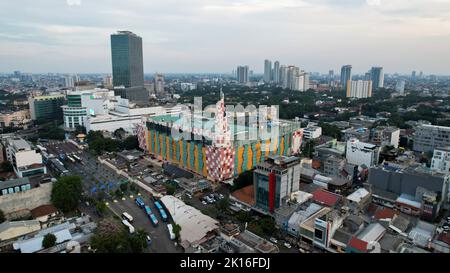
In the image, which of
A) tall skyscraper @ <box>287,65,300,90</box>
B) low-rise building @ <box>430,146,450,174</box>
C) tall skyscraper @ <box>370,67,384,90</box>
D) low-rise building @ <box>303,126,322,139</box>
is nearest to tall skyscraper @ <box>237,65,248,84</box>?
tall skyscraper @ <box>287,65,300,90</box>

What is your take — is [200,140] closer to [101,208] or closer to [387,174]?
[101,208]

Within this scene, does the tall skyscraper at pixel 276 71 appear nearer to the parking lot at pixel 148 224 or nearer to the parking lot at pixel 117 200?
the parking lot at pixel 117 200

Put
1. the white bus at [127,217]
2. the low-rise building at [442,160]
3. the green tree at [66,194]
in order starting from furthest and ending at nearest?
the low-rise building at [442,160]
the green tree at [66,194]
the white bus at [127,217]

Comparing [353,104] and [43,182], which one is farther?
[353,104]

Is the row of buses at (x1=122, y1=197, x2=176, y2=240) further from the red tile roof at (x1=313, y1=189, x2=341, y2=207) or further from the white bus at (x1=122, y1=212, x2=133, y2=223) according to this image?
the red tile roof at (x1=313, y1=189, x2=341, y2=207)

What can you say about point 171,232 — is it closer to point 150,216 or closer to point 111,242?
point 150,216

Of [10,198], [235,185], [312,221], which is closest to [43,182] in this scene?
[10,198]

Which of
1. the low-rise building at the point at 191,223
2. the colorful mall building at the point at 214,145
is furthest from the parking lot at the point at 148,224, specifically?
the colorful mall building at the point at 214,145
